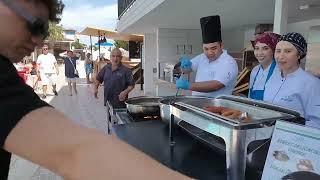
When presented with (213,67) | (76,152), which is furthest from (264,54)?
(76,152)

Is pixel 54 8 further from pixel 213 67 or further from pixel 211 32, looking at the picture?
pixel 211 32

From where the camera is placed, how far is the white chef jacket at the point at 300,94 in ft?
6.80

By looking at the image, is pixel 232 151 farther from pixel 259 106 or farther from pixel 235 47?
pixel 235 47

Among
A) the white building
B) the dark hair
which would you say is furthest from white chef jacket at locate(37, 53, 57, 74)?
the dark hair

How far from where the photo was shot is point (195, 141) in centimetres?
189

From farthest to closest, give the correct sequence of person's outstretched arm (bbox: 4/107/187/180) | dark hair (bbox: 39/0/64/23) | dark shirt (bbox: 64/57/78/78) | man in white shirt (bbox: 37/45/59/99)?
dark shirt (bbox: 64/57/78/78), man in white shirt (bbox: 37/45/59/99), dark hair (bbox: 39/0/64/23), person's outstretched arm (bbox: 4/107/187/180)

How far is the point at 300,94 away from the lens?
Answer: 6.98 feet

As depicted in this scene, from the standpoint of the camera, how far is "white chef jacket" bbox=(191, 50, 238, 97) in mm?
2824

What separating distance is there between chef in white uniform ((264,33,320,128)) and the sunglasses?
5.09ft

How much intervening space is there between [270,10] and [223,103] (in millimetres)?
5337

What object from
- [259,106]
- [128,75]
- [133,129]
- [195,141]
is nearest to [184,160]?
[195,141]

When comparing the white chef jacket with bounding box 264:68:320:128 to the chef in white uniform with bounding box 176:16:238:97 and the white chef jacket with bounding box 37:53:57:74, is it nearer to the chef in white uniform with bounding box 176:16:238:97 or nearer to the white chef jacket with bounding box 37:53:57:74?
the chef in white uniform with bounding box 176:16:238:97

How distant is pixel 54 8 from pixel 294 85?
1.78m

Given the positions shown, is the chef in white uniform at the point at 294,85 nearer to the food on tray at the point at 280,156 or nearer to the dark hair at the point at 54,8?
the food on tray at the point at 280,156
